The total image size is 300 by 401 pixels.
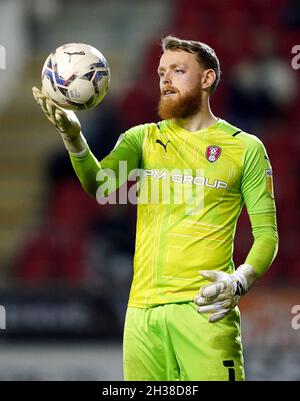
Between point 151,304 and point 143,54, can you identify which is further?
point 143,54

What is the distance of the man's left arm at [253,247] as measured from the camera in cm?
419

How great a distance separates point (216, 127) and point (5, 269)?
6.46 metres

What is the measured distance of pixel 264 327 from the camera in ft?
25.7

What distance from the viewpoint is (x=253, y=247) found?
4465mm

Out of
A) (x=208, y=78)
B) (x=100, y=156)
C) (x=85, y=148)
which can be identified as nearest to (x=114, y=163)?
(x=85, y=148)

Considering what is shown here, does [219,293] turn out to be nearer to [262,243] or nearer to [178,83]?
[262,243]

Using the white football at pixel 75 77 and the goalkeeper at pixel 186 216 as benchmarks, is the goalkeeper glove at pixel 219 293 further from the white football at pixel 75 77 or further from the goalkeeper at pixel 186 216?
the white football at pixel 75 77

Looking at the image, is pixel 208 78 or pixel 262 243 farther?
pixel 208 78

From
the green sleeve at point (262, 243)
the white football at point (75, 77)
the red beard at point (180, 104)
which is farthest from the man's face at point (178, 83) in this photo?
the green sleeve at point (262, 243)

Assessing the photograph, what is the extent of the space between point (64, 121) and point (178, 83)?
24.4 inches

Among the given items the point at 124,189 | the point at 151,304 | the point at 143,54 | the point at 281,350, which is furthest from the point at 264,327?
the point at 143,54
